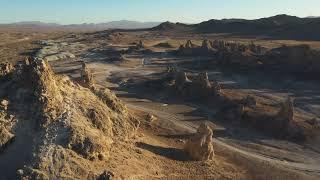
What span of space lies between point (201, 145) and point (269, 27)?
11585cm

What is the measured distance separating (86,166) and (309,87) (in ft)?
140

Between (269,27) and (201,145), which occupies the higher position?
(269,27)

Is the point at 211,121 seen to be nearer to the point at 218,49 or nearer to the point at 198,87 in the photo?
the point at 198,87

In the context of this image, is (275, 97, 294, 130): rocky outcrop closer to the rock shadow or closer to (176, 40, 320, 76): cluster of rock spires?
the rock shadow

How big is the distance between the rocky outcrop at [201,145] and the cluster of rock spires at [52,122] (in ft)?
15.1

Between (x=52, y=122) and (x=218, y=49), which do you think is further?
(x=218, y=49)

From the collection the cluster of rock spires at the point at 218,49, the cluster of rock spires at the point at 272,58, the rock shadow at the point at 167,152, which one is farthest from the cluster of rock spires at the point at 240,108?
the cluster of rock spires at the point at 218,49

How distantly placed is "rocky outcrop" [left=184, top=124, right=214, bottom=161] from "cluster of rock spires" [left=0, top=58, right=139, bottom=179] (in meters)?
4.60

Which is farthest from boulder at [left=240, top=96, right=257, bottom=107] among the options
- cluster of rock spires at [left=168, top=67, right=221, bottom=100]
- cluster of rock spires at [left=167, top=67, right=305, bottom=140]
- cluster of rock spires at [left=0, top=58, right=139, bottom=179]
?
cluster of rock spires at [left=0, top=58, right=139, bottom=179]

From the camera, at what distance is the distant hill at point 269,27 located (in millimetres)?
123637

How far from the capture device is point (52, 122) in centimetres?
2798

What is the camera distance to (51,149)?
1037 inches

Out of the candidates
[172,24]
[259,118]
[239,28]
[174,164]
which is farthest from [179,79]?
[172,24]

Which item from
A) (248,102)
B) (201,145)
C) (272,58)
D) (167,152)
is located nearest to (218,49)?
(272,58)
